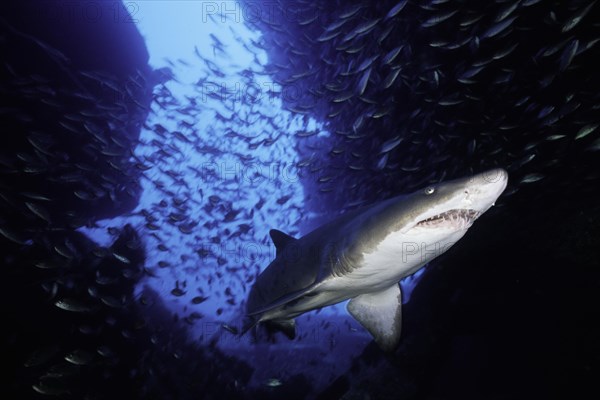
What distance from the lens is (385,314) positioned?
4223mm

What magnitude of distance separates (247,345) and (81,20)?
13194mm

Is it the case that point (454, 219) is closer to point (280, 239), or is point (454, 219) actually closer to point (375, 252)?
point (375, 252)

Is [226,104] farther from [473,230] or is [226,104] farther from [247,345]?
[247,345]

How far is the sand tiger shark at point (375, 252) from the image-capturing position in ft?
7.27

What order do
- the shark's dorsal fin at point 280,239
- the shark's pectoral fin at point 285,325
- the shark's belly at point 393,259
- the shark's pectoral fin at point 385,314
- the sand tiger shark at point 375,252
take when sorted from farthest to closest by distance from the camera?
the shark's pectoral fin at point 285,325, the shark's dorsal fin at point 280,239, the shark's pectoral fin at point 385,314, the shark's belly at point 393,259, the sand tiger shark at point 375,252

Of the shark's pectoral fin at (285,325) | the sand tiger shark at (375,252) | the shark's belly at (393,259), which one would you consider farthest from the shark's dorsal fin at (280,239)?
the shark's belly at (393,259)

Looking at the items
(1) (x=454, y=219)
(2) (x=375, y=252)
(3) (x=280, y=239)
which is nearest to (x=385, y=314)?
(2) (x=375, y=252)

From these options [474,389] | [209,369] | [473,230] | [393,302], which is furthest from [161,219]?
[474,389]

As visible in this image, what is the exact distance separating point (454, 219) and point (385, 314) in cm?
239

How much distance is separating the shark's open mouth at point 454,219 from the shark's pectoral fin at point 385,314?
6.58 ft

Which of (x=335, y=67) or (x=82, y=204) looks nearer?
(x=335, y=67)

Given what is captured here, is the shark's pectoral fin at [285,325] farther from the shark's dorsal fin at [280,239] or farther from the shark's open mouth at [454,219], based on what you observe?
the shark's open mouth at [454,219]

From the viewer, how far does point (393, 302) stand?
13.7ft

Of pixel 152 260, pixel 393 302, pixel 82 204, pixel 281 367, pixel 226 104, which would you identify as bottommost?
pixel 281 367
